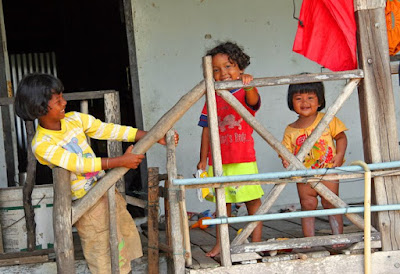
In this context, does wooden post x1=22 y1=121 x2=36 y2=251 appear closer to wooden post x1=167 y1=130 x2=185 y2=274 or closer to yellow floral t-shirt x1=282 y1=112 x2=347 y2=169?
wooden post x1=167 y1=130 x2=185 y2=274

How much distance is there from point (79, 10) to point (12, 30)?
1277 millimetres

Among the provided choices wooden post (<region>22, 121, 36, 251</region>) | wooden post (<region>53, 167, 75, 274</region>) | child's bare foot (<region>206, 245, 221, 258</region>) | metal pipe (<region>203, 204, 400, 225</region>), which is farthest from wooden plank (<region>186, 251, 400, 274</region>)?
wooden post (<region>22, 121, 36, 251</region>)

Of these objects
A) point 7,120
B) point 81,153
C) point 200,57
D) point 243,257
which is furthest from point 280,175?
point 7,120

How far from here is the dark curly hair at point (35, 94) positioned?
3.36 m

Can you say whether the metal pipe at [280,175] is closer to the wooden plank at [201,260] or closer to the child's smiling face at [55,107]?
the wooden plank at [201,260]

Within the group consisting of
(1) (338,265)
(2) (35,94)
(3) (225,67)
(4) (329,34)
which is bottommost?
(1) (338,265)

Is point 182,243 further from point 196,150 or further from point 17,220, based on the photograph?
point 196,150

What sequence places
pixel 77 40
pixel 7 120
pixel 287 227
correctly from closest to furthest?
1. pixel 287 227
2. pixel 7 120
3. pixel 77 40

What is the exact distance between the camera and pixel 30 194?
4242 mm

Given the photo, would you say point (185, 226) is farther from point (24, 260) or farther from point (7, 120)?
point (7, 120)

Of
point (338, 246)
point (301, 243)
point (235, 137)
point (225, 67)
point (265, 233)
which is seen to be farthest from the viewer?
point (265, 233)

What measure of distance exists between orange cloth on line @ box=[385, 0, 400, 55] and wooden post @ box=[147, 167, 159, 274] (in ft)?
6.26

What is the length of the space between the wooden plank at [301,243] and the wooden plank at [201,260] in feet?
0.57

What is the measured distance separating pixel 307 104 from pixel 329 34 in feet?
1.90
